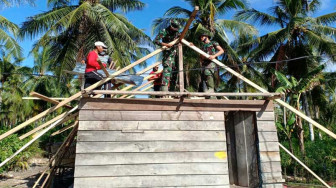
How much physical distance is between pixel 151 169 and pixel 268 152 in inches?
87.7

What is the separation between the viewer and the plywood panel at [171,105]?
16.4ft

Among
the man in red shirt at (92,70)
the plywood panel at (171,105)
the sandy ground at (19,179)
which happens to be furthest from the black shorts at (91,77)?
the sandy ground at (19,179)

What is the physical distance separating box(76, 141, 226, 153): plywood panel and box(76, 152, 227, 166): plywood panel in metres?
0.07

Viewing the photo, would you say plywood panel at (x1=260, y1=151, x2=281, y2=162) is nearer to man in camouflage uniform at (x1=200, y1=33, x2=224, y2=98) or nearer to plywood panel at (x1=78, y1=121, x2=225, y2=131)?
plywood panel at (x1=78, y1=121, x2=225, y2=131)

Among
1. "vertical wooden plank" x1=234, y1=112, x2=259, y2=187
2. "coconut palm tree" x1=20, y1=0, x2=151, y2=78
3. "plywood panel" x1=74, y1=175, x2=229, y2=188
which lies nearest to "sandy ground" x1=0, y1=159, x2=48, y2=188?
"coconut palm tree" x1=20, y1=0, x2=151, y2=78

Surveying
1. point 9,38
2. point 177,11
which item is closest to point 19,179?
point 9,38

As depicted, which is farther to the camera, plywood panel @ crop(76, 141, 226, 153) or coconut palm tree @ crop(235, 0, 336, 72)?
coconut palm tree @ crop(235, 0, 336, 72)

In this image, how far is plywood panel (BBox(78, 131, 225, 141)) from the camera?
15.8 ft

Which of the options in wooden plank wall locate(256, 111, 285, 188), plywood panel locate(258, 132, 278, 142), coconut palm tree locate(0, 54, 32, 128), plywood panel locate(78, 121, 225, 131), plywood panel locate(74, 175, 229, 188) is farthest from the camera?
coconut palm tree locate(0, 54, 32, 128)

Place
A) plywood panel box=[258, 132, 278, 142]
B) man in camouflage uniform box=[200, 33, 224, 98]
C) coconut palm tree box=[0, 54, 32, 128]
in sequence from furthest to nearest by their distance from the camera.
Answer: coconut palm tree box=[0, 54, 32, 128] → man in camouflage uniform box=[200, 33, 224, 98] → plywood panel box=[258, 132, 278, 142]

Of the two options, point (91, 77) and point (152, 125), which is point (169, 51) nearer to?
point (91, 77)

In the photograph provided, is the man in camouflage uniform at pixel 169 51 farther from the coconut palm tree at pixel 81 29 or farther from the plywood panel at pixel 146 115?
the coconut palm tree at pixel 81 29

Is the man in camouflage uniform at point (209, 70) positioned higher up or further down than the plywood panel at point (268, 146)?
higher up

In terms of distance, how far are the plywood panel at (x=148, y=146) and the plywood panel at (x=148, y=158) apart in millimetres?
69
